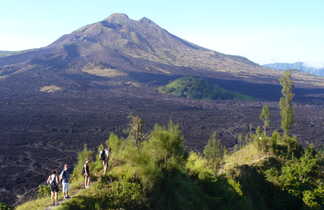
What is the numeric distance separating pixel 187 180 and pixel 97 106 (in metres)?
71.2

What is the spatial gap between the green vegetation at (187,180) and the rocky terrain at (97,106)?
18.2 meters

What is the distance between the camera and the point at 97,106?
83188 mm

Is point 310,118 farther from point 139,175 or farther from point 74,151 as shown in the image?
point 139,175

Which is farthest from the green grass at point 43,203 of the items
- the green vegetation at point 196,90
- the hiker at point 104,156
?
the green vegetation at point 196,90

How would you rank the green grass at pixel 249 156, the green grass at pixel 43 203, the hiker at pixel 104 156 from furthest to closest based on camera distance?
the green grass at pixel 249 156 → the hiker at pixel 104 156 → the green grass at pixel 43 203

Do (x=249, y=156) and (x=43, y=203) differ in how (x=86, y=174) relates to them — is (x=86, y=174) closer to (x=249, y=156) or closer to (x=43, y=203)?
(x=43, y=203)

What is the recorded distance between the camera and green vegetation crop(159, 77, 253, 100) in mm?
113225

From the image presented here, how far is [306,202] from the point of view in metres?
16.7

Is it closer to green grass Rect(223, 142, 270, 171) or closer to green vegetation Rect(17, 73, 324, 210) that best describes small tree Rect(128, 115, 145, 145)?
green vegetation Rect(17, 73, 324, 210)

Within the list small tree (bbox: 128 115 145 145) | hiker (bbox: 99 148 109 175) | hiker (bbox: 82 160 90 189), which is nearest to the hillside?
small tree (bbox: 128 115 145 145)

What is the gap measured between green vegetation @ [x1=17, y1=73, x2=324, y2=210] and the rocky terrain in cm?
1821

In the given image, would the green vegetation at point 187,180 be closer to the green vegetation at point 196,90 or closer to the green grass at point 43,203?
the green grass at point 43,203

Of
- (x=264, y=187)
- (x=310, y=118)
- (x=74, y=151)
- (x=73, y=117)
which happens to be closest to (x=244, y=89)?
(x=310, y=118)

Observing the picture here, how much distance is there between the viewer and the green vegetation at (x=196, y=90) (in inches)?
4458
